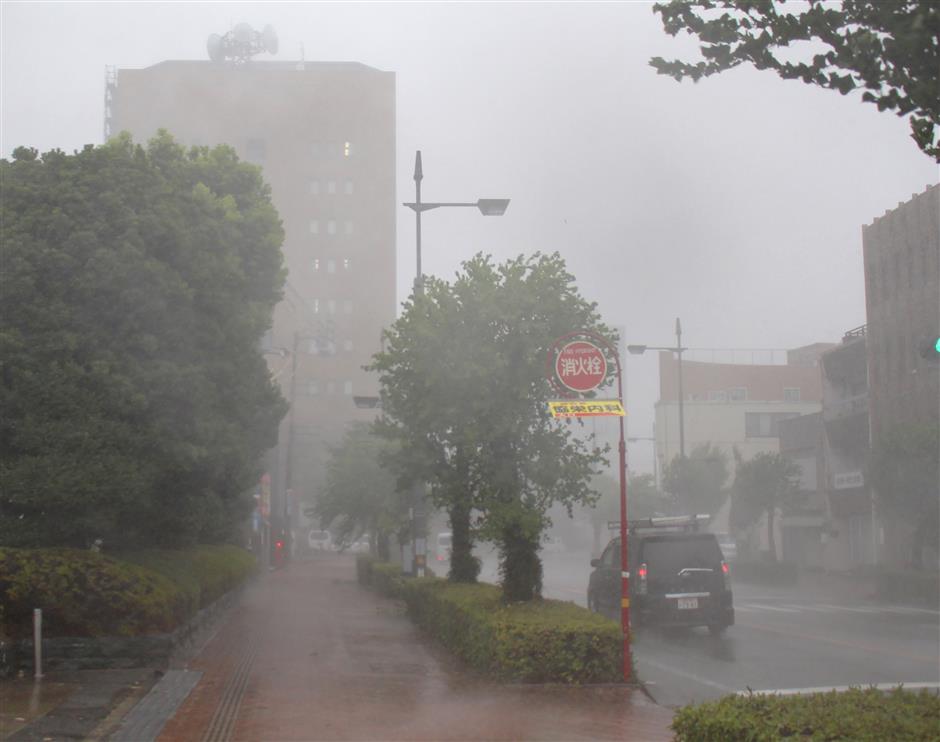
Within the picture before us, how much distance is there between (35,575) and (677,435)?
61100mm

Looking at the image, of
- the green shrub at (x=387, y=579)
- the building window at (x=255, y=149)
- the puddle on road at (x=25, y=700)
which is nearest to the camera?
the puddle on road at (x=25, y=700)

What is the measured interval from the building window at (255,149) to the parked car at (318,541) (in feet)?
94.2

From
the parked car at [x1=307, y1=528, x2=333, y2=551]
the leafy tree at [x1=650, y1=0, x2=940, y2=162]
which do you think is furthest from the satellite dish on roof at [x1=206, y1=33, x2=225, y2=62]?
the leafy tree at [x1=650, y1=0, x2=940, y2=162]

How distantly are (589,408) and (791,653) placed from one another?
5.81 metres

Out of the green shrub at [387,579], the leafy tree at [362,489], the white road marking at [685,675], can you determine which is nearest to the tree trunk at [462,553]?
the white road marking at [685,675]

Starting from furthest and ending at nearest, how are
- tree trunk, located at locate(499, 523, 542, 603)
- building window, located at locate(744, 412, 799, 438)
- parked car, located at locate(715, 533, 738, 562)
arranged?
building window, located at locate(744, 412, 799, 438) < parked car, located at locate(715, 533, 738, 562) < tree trunk, located at locate(499, 523, 542, 603)

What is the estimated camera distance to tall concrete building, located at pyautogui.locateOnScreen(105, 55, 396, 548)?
207ft

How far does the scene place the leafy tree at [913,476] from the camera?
100 ft

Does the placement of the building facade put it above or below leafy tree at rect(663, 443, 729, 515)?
above

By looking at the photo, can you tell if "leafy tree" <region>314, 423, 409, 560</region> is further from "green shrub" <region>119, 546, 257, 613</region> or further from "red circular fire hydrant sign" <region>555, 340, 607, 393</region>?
"red circular fire hydrant sign" <region>555, 340, 607, 393</region>

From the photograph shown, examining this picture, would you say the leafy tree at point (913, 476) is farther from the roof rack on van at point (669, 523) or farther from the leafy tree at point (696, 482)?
the leafy tree at point (696, 482)

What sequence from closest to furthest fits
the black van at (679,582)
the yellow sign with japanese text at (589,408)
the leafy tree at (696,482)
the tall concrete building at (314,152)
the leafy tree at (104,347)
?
the yellow sign with japanese text at (589,408) < the leafy tree at (104,347) < the black van at (679,582) < the leafy tree at (696,482) < the tall concrete building at (314,152)

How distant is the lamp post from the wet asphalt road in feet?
22.5

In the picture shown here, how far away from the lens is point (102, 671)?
1285 cm
